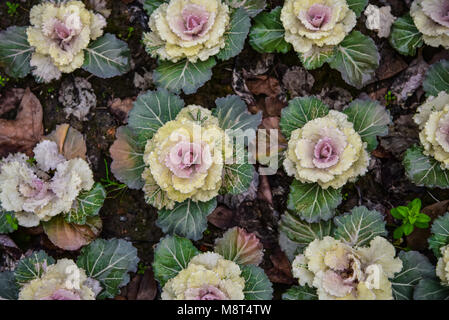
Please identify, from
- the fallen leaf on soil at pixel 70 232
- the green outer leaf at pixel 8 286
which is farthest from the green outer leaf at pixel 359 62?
the green outer leaf at pixel 8 286

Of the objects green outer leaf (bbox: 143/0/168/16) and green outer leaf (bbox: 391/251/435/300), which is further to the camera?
green outer leaf (bbox: 143/0/168/16)

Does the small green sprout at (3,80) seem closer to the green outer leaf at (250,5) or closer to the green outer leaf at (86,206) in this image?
the green outer leaf at (86,206)

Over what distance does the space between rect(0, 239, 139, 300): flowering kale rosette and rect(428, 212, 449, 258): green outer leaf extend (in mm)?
1801

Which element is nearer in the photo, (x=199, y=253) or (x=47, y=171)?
(x=199, y=253)

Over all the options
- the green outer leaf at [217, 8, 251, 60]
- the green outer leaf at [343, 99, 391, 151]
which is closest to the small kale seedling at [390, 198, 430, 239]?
the green outer leaf at [343, 99, 391, 151]

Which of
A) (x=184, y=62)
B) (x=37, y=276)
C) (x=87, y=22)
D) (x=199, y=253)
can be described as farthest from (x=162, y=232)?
(x=87, y=22)

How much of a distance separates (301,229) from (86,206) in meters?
1.36

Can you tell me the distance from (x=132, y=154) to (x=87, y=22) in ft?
3.06

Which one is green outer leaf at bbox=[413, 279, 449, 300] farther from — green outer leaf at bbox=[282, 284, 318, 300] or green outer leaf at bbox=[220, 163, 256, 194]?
green outer leaf at bbox=[220, 163, 256, 194]

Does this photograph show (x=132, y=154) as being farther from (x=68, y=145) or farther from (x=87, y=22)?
(x=87, y=22)

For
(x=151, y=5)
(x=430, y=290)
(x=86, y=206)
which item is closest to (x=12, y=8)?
(x=151, y=5)

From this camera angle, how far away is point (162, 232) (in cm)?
309

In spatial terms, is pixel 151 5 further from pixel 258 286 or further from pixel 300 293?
pixel 300 293

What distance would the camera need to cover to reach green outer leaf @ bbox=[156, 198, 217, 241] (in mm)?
2895
